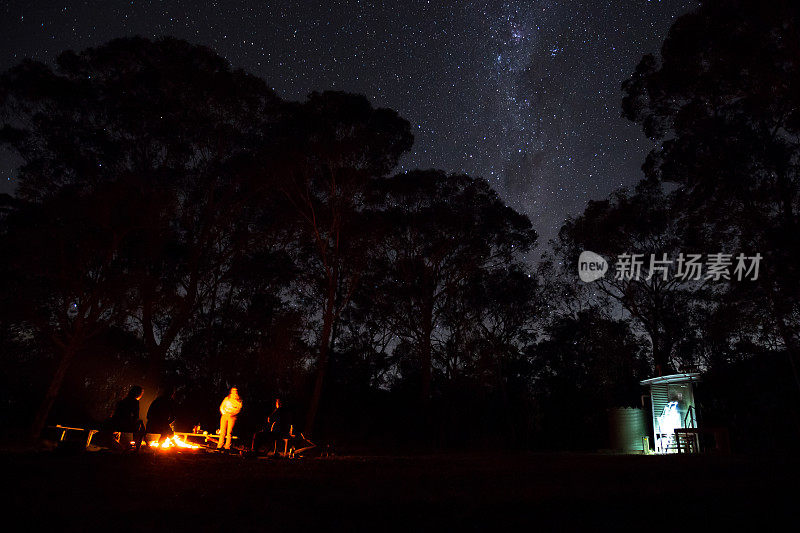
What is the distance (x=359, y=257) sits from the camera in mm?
19312

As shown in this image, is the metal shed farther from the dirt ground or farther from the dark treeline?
the dirt ground

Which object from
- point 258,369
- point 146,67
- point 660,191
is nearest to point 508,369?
point 660,191

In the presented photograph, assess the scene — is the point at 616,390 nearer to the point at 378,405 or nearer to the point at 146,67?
the point at 378,405

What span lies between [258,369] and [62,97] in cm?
997

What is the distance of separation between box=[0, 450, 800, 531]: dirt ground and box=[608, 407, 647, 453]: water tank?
40.1 feet

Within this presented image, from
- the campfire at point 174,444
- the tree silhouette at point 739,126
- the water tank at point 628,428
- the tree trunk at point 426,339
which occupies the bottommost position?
the campfire at point 174,444

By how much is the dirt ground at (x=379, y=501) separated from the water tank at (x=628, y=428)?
12.2 meters

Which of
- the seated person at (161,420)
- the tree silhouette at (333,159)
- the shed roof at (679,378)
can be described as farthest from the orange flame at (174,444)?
the shed roof at (679,378)

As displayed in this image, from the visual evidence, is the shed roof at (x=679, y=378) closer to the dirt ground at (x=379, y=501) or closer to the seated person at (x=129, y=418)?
the dirt ground at (x=379, y=501)

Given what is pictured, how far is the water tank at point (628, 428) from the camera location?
17.2m

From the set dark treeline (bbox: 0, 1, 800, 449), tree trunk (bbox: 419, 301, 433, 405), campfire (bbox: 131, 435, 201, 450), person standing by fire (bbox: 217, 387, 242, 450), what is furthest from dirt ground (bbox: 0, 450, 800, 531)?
tree trunk (bbox: 419, 301, 433, 405)

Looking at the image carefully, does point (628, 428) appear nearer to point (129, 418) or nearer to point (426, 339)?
point (426, 339)

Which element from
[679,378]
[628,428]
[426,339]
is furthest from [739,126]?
[426,339]

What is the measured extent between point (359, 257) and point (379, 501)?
15610mm
